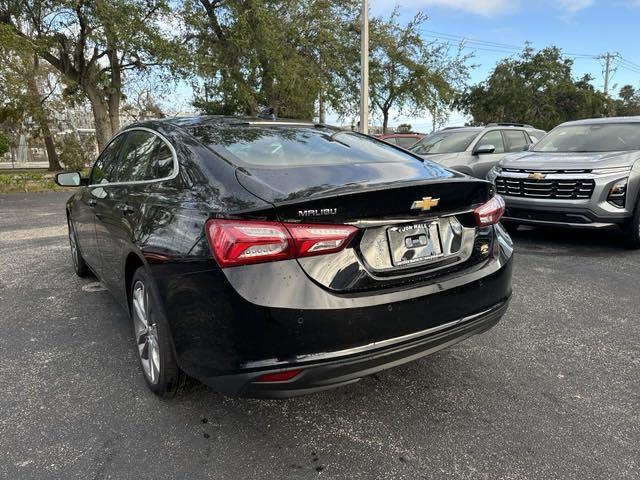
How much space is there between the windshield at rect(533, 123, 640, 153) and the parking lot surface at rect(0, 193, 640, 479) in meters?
3.42

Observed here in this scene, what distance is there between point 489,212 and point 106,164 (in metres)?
3.08

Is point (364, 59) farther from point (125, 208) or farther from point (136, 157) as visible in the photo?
point (125, 208)

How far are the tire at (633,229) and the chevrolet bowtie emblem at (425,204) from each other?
15.5 feet

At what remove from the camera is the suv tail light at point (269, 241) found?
1.97 meters

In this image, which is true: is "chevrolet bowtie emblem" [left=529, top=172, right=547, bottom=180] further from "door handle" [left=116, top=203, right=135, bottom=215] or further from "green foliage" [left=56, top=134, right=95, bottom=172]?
"green foliage" [left=56, top=134, right=95, bottom=172]

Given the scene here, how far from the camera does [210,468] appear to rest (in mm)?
2172

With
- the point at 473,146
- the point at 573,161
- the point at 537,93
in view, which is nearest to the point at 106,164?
the point at 573,161

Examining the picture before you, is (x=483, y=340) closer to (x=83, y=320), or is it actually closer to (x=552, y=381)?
(x=552, y=381)

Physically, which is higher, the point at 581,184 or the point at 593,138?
the point at 593,138

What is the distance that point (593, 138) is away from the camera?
6941 millimetres

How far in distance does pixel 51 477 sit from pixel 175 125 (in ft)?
6.56

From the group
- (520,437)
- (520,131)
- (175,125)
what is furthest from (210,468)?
(520,131)

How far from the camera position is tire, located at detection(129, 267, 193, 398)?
2473 mm

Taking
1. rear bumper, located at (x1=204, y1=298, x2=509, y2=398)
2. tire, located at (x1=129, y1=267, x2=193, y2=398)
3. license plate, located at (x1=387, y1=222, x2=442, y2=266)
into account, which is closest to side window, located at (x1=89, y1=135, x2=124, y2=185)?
tire, located at (x1=129, y1=267, x2=193, y2=398)
